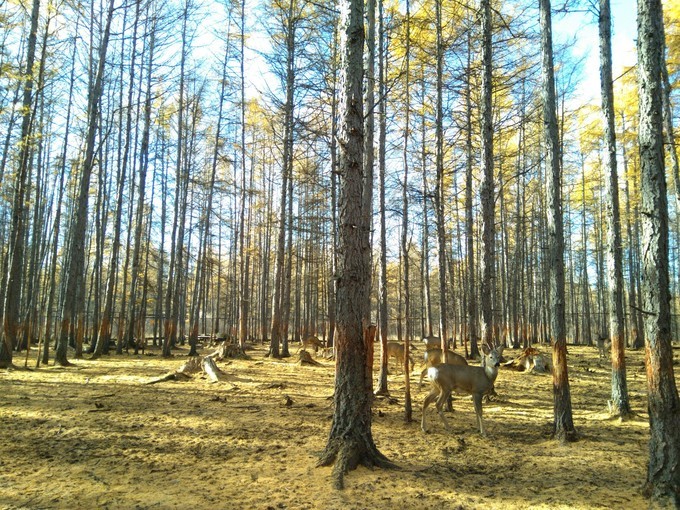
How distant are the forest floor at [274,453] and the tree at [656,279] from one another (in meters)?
0.55

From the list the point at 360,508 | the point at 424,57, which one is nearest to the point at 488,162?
the point at 424,57

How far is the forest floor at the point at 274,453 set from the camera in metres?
4.20

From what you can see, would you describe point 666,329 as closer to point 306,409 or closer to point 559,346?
point 559,346

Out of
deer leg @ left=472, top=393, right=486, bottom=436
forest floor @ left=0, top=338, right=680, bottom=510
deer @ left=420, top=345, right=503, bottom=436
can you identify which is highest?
deer @ left=420, top=345, right=503, bottom=436

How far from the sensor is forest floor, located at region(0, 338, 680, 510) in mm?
4199

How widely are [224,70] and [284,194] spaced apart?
7.61 meters

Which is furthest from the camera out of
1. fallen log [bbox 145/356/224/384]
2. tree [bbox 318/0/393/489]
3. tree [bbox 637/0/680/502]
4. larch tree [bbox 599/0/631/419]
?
fallen log [bbox 145/356/224/384]

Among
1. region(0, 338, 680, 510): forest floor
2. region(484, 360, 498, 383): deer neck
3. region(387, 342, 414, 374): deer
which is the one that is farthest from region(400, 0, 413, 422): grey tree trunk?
region(387, 342, 414, 374): deer

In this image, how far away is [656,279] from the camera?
409cm

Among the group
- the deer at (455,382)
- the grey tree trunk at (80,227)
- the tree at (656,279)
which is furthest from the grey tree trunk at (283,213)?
the tree at (656,279)

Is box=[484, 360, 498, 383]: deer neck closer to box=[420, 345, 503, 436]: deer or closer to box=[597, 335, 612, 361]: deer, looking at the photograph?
box=[420, 345, 503, 436]: deer

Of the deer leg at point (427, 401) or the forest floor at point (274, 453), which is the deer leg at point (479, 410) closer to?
the forest floor at point (274, 453)

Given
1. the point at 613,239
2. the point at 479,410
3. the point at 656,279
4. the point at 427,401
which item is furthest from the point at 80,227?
the point at 656,279

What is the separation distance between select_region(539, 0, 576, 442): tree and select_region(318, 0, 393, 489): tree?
3032 mm
